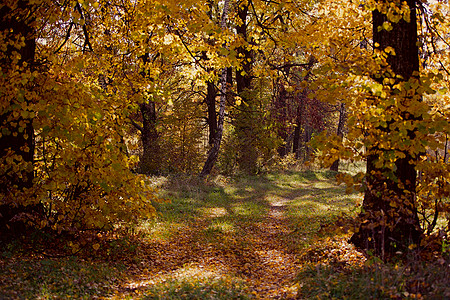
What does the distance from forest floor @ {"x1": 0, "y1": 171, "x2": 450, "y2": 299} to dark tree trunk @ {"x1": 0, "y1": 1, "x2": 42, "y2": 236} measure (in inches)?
30.9

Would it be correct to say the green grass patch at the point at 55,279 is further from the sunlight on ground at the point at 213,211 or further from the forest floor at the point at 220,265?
the sunlight on ground at the point at 213,211

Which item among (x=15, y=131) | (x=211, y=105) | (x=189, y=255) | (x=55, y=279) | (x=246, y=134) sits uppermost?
(x=211, y=105)

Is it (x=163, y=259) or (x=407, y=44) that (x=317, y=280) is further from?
(x=407, y=44)

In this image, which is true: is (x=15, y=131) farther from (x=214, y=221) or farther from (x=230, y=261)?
(x=214, y=221)

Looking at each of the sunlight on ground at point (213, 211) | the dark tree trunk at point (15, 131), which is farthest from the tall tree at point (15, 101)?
the sunlight on ground at point (213, 211)

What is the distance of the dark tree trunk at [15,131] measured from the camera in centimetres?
515

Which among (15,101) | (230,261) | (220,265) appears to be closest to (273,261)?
(230,261)

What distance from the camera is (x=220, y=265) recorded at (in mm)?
6168

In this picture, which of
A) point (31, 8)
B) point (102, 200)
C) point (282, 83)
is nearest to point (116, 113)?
point (102, 200)

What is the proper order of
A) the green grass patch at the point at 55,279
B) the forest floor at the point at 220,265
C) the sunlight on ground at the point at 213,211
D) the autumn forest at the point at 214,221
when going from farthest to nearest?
the sunlight on ground at the point at 213,211, the autumn forest at the point at 214,221, the green grass patch at the point at 55,279, the forest floor at the point at 220,265

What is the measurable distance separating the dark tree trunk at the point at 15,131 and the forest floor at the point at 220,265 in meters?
0.78

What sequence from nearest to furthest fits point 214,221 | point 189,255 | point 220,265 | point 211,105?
point 220,265, point 189,255, point 214,221, point 211,105

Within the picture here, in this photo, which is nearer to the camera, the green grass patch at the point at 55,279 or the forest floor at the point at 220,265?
the forest floor at the point at 220,265

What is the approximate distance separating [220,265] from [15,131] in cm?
393
